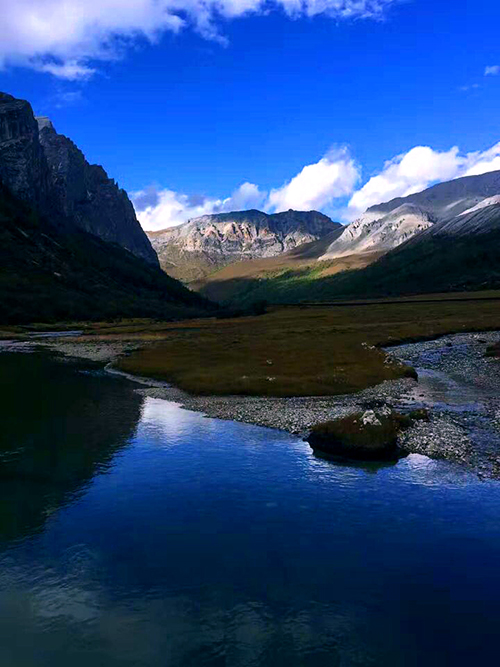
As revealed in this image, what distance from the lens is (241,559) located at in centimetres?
2139

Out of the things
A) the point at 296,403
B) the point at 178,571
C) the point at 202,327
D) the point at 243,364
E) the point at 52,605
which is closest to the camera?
the point at 52,605

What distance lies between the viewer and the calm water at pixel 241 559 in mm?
16375

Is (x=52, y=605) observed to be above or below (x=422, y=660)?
above

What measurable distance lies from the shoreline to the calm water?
3478mm

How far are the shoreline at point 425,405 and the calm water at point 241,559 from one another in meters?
3.48

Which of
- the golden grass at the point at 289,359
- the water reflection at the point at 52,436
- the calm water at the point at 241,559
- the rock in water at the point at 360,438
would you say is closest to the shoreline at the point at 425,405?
the rock in water at the point at 360,438

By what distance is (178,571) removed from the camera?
20609 mm

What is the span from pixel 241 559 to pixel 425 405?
33.0 meters

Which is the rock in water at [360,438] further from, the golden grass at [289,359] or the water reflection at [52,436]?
the golden grass at [289,359]

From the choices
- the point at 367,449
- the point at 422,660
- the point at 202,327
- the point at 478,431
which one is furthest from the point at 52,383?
the point at 202,327

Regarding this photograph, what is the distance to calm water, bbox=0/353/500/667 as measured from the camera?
16375 mm

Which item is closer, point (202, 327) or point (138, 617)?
point (138, 617)

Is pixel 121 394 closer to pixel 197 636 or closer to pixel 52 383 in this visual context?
pixel 52 383

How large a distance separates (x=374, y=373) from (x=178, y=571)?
50862mm
